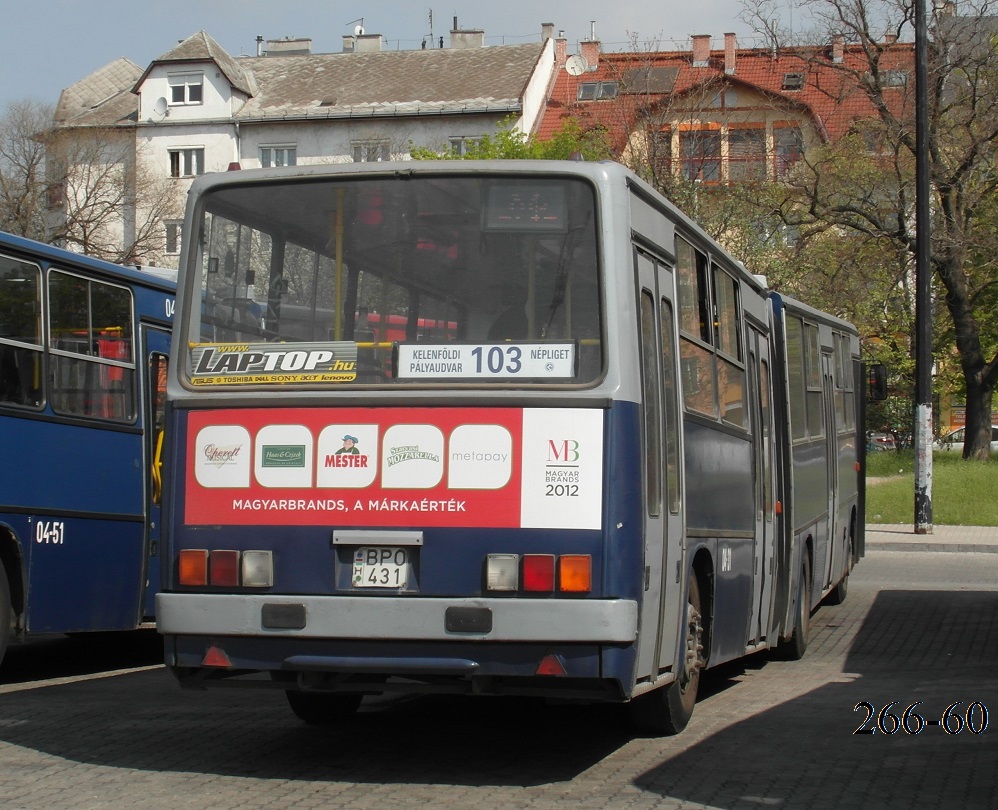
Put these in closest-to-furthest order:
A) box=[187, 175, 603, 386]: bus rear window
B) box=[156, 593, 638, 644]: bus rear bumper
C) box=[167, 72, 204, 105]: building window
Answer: box=[156, 593, 638, 644]: bus rear bumper
box=[187, 175, 603, 386]: bus rear window
box=[167, 72, 204, 105]: building window

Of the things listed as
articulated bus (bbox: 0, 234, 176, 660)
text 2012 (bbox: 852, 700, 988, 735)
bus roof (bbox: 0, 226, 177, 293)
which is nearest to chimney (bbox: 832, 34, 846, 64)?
bus roof (bbox: 0, 226, 177, 293)

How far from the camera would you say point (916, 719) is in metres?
9.11

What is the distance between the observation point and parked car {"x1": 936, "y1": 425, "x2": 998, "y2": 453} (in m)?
59.3

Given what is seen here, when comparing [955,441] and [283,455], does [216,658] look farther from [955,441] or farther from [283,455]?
[955,441]

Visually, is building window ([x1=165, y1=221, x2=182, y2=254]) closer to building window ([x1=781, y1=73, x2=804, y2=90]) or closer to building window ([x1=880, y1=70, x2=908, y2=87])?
building window ([x1=781, y1=73, x2=804, y2=90])

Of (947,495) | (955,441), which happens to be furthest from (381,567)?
(955,441)

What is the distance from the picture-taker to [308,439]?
286 inches

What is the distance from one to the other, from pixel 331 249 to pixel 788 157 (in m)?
36.6

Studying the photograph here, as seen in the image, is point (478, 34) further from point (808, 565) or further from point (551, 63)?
point (808, 565)

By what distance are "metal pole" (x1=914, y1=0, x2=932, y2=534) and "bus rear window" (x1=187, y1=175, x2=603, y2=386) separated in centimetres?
1978

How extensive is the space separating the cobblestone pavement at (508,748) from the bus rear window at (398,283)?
190 centimetres

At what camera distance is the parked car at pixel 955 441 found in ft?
194

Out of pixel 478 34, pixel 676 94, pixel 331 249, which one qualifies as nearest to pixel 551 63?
pixel 478 34

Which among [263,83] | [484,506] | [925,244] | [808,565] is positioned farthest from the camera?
[263,83]
